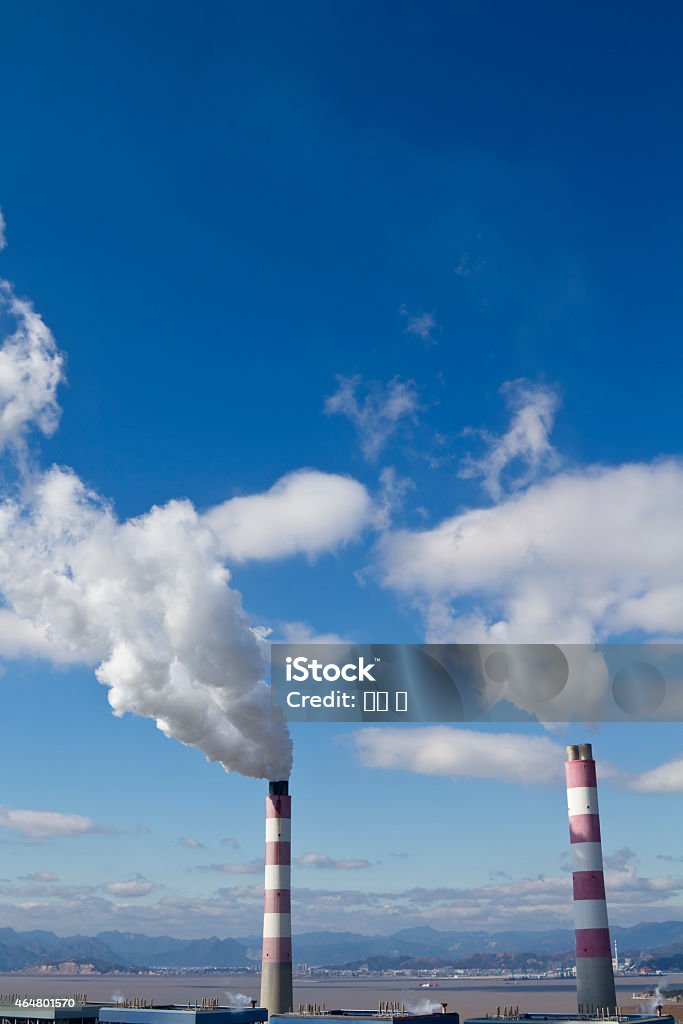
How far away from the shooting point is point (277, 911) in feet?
189

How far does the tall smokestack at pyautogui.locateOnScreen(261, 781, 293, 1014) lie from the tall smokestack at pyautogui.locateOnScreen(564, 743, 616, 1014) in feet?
56.6

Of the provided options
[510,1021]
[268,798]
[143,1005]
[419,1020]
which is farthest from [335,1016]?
[268,798]

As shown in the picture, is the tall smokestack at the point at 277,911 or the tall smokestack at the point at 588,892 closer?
the tall smokestack at the point at 588,892

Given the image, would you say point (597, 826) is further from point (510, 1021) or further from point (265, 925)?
point (265, 925)

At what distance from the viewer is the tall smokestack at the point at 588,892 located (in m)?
50.2

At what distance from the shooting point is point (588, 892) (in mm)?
51312

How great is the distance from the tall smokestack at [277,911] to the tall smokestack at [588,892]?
679 inches

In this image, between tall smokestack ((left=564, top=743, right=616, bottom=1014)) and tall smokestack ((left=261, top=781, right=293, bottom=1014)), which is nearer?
tall smokestack ((left=564, top=743, right=616, bottom=1014))

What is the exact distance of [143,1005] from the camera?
51.2m

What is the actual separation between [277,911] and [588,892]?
18.6 metres

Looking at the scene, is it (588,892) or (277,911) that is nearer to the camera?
(588,892)

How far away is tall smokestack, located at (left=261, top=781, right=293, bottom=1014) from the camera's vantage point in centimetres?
5641

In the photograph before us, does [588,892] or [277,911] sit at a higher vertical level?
[588,892]

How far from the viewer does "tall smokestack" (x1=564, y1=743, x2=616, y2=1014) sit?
50.2m
